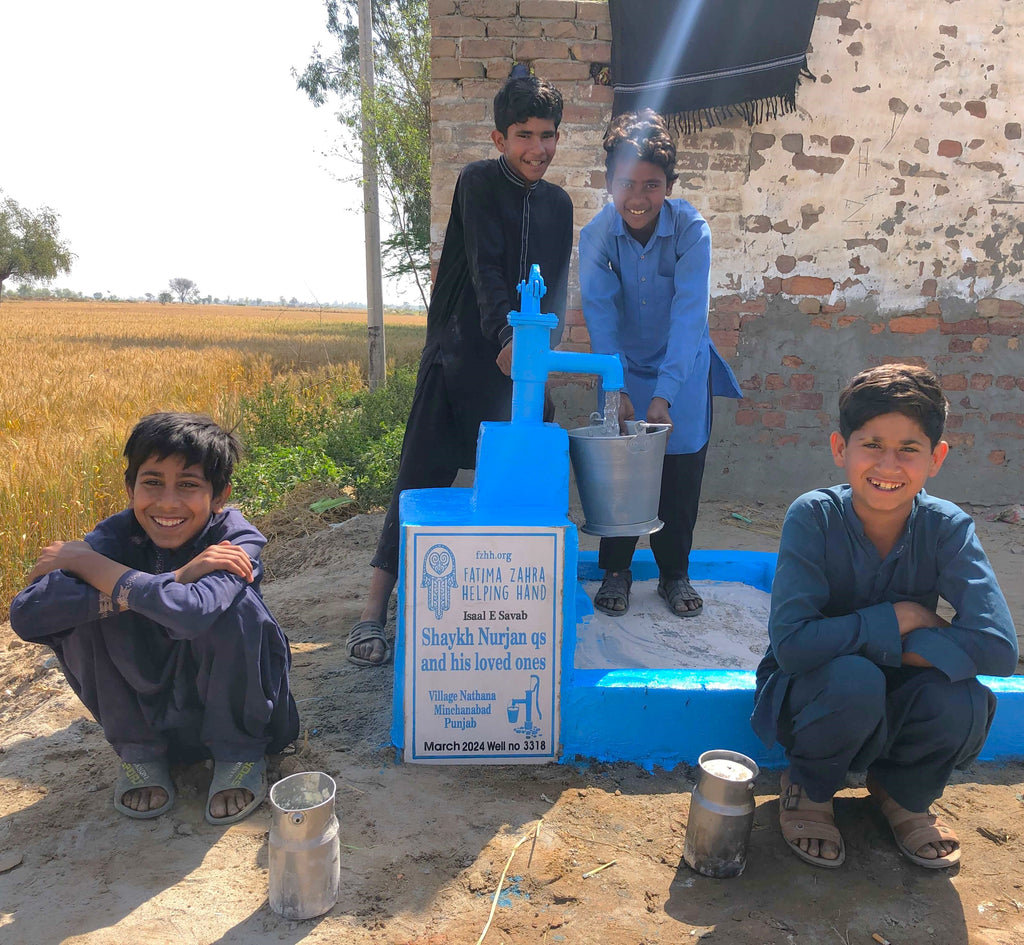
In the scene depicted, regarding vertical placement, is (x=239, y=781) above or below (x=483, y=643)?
below

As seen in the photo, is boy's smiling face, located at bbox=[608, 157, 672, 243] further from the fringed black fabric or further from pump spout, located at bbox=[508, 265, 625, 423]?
the fringed black fabric

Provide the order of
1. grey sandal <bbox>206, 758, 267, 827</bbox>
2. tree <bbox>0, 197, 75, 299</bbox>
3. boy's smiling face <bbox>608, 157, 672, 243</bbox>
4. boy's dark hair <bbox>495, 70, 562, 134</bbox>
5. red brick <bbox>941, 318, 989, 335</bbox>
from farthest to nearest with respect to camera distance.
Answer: tree <bbox>0, 197, 75, 299</bbox>
red brick <bbox>941, 318, 989, 335</bbox>
boy's smiling face <bbox>608, 157, 672, 243</bbox>
boy's dark hair <bbox>495, 70, 562, 134</bbox>
grey sandal <bbox>206, 758, 267, 827</bbox>

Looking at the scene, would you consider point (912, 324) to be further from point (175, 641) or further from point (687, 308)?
point (175, 641)

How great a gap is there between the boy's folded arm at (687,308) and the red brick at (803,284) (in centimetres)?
223

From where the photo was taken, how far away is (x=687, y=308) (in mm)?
2955

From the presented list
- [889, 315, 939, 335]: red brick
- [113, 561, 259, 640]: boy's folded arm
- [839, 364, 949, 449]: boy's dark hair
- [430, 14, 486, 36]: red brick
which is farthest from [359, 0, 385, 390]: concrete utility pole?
[839, 364, 949, 449]: boy's dark hair

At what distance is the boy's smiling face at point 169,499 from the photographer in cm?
214

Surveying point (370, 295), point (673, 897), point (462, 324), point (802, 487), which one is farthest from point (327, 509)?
point (370, 295)

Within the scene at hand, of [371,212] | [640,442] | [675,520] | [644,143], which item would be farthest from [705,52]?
[371,212]

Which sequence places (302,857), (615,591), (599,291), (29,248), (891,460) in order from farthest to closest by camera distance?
(29,248)
(615,591)
(599,291)
(891,460)
(302,857)

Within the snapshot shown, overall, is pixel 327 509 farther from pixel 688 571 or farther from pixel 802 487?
pixel 802 487

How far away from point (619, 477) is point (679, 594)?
1.02m

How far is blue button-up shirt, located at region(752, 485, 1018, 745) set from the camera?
1933 mm

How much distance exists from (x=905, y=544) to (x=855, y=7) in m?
4.02
